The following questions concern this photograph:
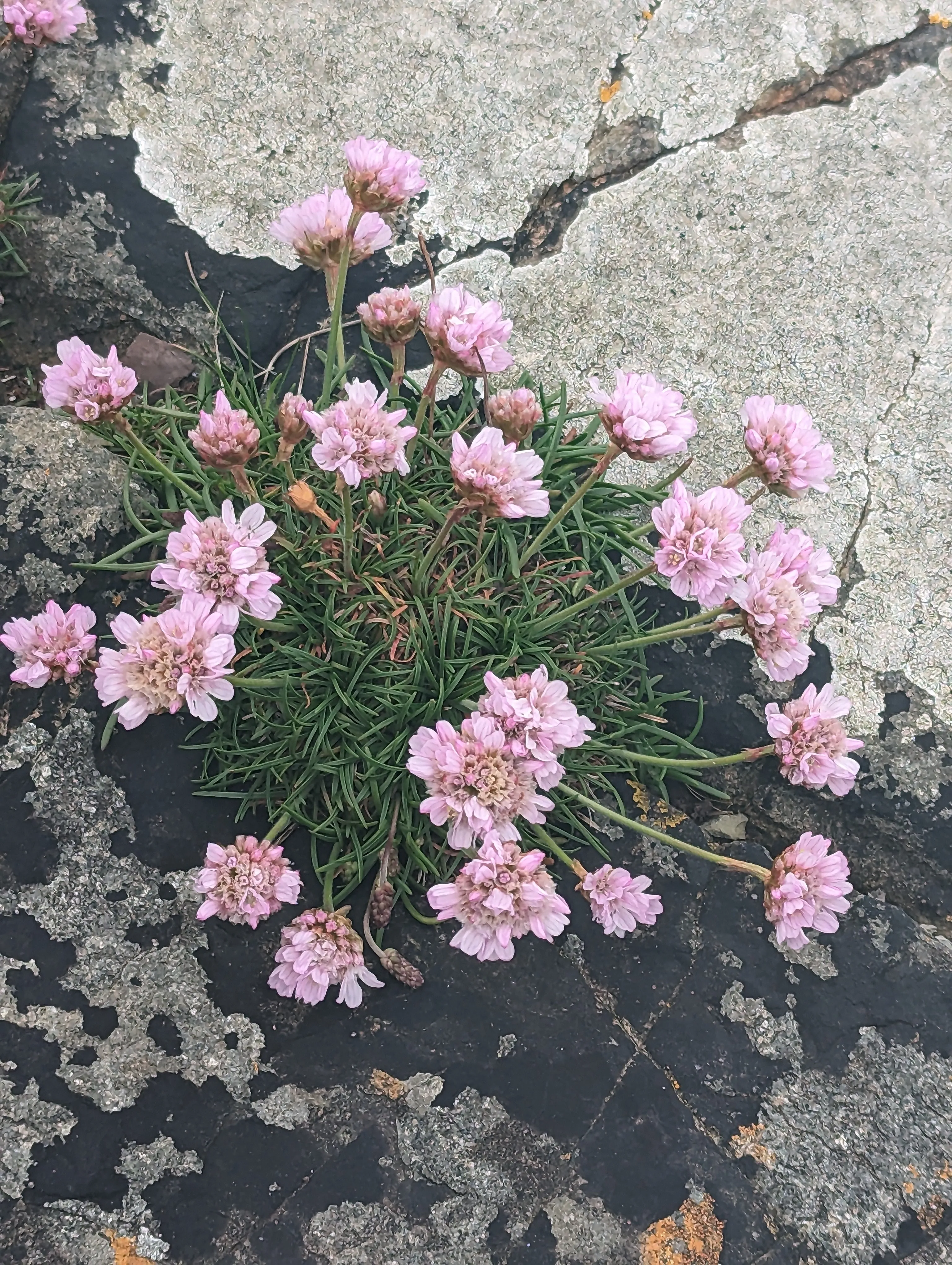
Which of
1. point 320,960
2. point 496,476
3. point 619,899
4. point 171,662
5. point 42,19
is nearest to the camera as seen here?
point 171,662

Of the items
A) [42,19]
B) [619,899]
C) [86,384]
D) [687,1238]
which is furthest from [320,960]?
[42,19]

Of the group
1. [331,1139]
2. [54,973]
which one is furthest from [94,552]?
[331,1139]

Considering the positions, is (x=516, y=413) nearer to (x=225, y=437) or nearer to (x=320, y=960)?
(x=225, y=437)

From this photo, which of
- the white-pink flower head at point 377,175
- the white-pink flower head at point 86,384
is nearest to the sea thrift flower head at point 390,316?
the white-pink flower head at point 377,175

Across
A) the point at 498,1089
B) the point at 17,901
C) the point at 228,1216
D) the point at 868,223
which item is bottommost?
the point at 228,1216

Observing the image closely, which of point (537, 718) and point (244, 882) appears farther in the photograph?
point (244, 882)

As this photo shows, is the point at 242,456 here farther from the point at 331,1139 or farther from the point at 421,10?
the point at 421,10
